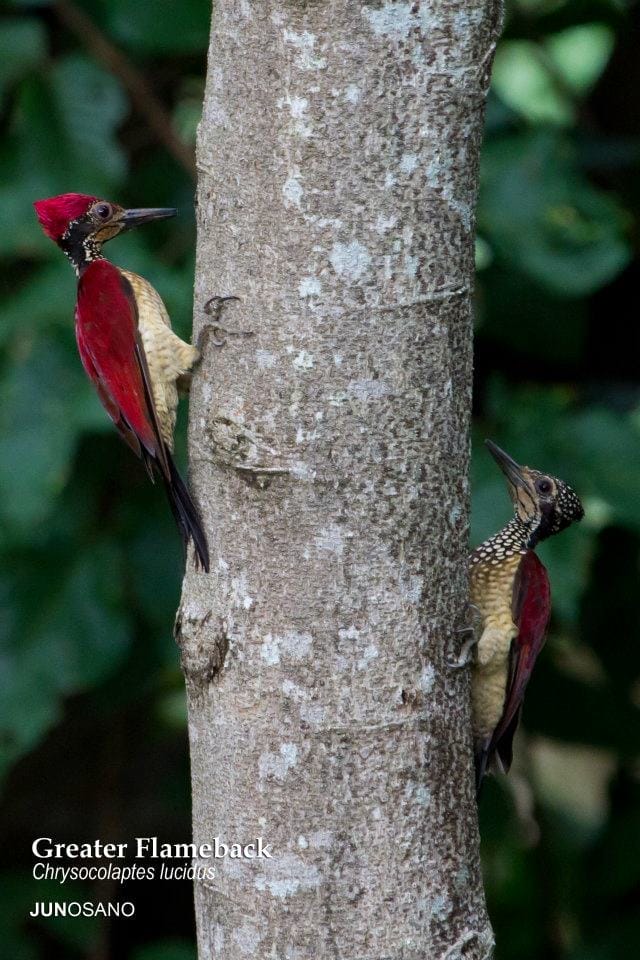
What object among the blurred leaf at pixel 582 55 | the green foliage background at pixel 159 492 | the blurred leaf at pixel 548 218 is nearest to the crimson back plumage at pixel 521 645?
the green foliage background at pixel 159 492

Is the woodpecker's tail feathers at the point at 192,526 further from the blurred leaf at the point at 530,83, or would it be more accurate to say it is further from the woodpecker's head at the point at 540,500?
the blurred leaf at the point at 530,83

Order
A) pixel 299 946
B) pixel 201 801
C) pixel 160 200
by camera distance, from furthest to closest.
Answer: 1. pixel 160 200
2. pixel 201 801
3. pixel 299 946

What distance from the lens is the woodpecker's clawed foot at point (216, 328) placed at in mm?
1719

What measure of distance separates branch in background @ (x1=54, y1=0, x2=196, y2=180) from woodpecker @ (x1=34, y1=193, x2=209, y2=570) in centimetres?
102

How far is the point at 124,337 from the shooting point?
2.53m

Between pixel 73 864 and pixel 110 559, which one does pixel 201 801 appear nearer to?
pixel 110 559

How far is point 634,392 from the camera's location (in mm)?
4074

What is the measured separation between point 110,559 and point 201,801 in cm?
179

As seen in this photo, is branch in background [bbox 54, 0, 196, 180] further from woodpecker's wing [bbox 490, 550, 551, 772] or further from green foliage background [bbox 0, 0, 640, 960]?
woodpecker's wing [bbox 490, 550, 551, 772]

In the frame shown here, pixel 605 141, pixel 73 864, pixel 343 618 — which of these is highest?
pixel 605 141

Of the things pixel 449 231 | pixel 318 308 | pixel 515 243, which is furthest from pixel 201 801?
pixel 515 243

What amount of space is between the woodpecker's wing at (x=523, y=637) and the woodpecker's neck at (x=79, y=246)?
1.22 m

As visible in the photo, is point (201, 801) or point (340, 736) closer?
point (340, 736)

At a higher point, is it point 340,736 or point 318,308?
point 318,308
